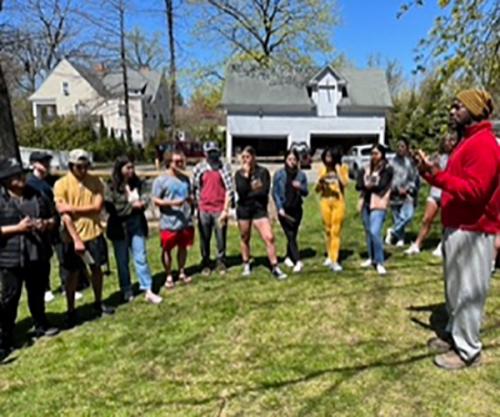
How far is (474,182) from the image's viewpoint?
3.15 m

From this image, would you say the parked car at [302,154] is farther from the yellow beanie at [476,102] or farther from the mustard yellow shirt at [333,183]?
the yellow beanie at [476,102]

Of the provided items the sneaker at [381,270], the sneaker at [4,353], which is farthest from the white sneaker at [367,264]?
the sneaker at [4,353]

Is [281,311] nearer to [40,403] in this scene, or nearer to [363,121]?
[40,403]

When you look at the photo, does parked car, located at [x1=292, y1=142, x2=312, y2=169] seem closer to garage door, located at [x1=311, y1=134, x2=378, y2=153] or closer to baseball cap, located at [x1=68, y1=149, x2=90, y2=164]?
baseball cap, located at [x1=68, y1=149, x2=90, y2=164]

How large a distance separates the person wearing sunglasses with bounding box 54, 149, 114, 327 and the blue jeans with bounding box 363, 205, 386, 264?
327cm

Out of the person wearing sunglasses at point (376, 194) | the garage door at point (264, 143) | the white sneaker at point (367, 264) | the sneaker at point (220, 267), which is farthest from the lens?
the garage door at point (264, 143)

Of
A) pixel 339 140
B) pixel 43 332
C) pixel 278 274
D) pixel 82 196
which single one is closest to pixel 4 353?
pixel 43 332

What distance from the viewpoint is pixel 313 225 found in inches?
402

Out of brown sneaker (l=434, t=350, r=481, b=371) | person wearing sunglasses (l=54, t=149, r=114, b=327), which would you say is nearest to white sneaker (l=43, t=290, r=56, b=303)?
person wearing sunglasses (l=54, t=149, r=114, b=327)

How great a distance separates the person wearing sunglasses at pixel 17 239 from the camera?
419 cm

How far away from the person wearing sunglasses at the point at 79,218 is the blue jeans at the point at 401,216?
4.70 metres

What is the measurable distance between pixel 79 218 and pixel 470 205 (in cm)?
359

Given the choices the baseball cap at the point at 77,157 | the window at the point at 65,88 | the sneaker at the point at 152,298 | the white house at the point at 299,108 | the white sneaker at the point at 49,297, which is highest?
the window at the point at 65,88

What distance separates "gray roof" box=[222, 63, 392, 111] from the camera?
33.5 meters
